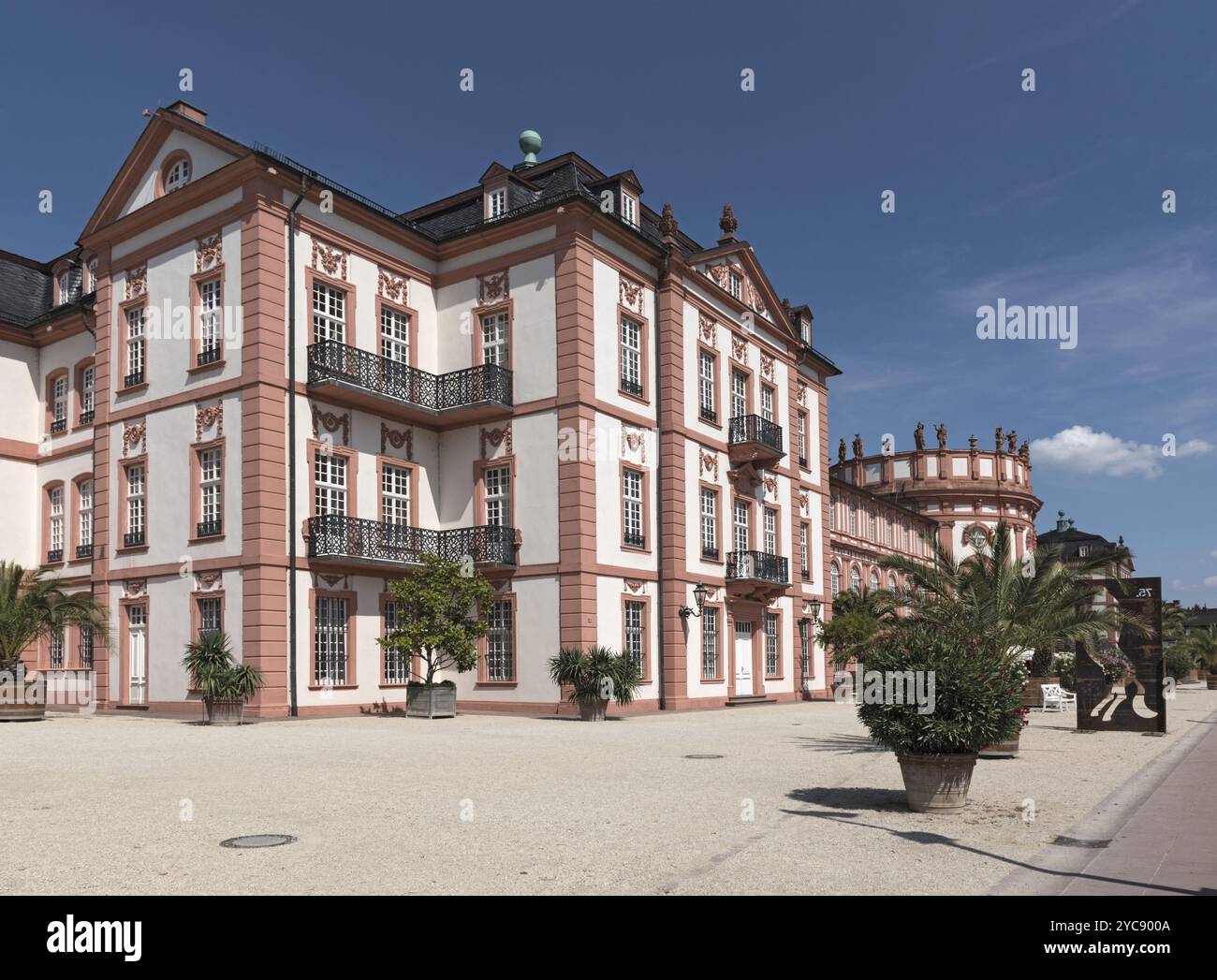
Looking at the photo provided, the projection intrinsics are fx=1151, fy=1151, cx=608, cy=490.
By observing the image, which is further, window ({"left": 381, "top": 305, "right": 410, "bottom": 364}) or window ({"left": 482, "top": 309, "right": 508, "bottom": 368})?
window ({"left": 482, "top": 309, "right": 508, "bottom": 368})

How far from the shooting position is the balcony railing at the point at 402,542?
25.8m

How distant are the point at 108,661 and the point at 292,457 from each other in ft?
25.6

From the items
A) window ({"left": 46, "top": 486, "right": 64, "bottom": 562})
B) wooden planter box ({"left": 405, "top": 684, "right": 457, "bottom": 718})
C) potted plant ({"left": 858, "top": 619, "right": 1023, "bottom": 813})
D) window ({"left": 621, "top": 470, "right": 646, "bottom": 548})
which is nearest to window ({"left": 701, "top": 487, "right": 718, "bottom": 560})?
window ({"left": 621, "top": 470, "right": 646, "bottom": 548})

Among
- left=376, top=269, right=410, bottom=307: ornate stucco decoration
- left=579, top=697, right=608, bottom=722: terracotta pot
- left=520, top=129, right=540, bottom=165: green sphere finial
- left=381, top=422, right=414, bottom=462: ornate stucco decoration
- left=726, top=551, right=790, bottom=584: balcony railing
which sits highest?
left=520, top=129, right=540, bottom=165: green sphere finial

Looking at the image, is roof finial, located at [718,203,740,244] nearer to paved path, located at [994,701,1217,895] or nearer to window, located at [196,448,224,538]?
window, located at [196,448,224,538]

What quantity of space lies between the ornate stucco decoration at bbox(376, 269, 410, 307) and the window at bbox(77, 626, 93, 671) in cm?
1190

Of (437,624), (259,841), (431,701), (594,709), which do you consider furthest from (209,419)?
(259,841)

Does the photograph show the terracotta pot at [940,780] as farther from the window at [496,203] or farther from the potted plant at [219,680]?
the window at [496,203]

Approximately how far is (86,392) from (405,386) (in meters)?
11.1

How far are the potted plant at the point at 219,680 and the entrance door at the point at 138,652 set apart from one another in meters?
4.93

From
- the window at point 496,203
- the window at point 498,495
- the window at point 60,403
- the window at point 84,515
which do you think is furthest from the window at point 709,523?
the window at point 60,403

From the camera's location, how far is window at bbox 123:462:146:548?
93.0ft

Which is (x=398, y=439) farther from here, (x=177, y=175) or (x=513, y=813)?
(x=513, y=813)

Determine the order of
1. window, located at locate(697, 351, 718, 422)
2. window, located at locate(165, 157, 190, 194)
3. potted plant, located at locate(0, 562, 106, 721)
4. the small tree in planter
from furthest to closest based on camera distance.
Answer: window, located at locate(697, 351, 718, 422), window, located at locate(165, 157, 190, 194), the small tree in planter, potted plant, located at locate(0, 562, 106, 721)
